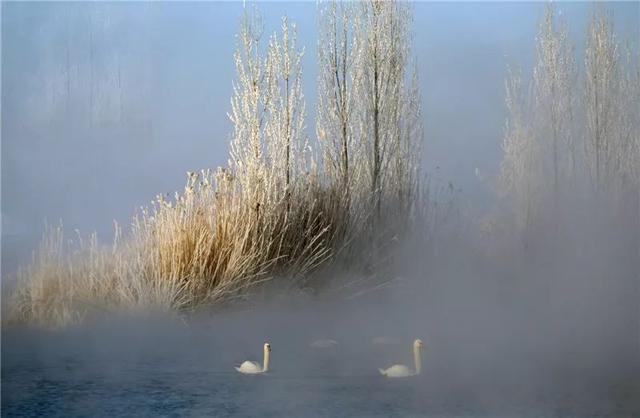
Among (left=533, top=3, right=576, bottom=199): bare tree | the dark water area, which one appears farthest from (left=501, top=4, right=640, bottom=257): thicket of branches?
the dark water area

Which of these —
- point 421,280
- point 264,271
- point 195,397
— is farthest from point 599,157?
point 195,397

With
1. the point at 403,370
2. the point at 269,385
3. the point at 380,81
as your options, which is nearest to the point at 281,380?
the point at 269,385

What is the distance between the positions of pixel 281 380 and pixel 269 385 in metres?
0.12

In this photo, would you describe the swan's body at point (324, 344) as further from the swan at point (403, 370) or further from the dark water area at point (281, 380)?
the swan at point (403, 370)

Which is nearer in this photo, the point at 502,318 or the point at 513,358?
the point at 513,358

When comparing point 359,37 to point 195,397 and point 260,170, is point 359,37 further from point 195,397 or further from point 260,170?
point 195,397

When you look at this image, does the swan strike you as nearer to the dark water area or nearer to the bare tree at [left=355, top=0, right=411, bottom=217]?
the dark water area

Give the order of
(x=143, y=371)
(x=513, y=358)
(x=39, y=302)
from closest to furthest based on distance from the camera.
A: (x=143, y=371) < (x=513, y=358) < (x=39, y=302)

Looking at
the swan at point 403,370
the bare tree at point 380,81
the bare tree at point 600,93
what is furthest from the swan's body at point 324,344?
the bare tree at point 600,93

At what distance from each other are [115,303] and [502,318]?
3.10m

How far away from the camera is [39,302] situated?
6.75 meters

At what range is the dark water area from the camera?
418cm

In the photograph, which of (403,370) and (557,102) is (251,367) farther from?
(557,102)

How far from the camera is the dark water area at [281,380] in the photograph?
4184 mm
